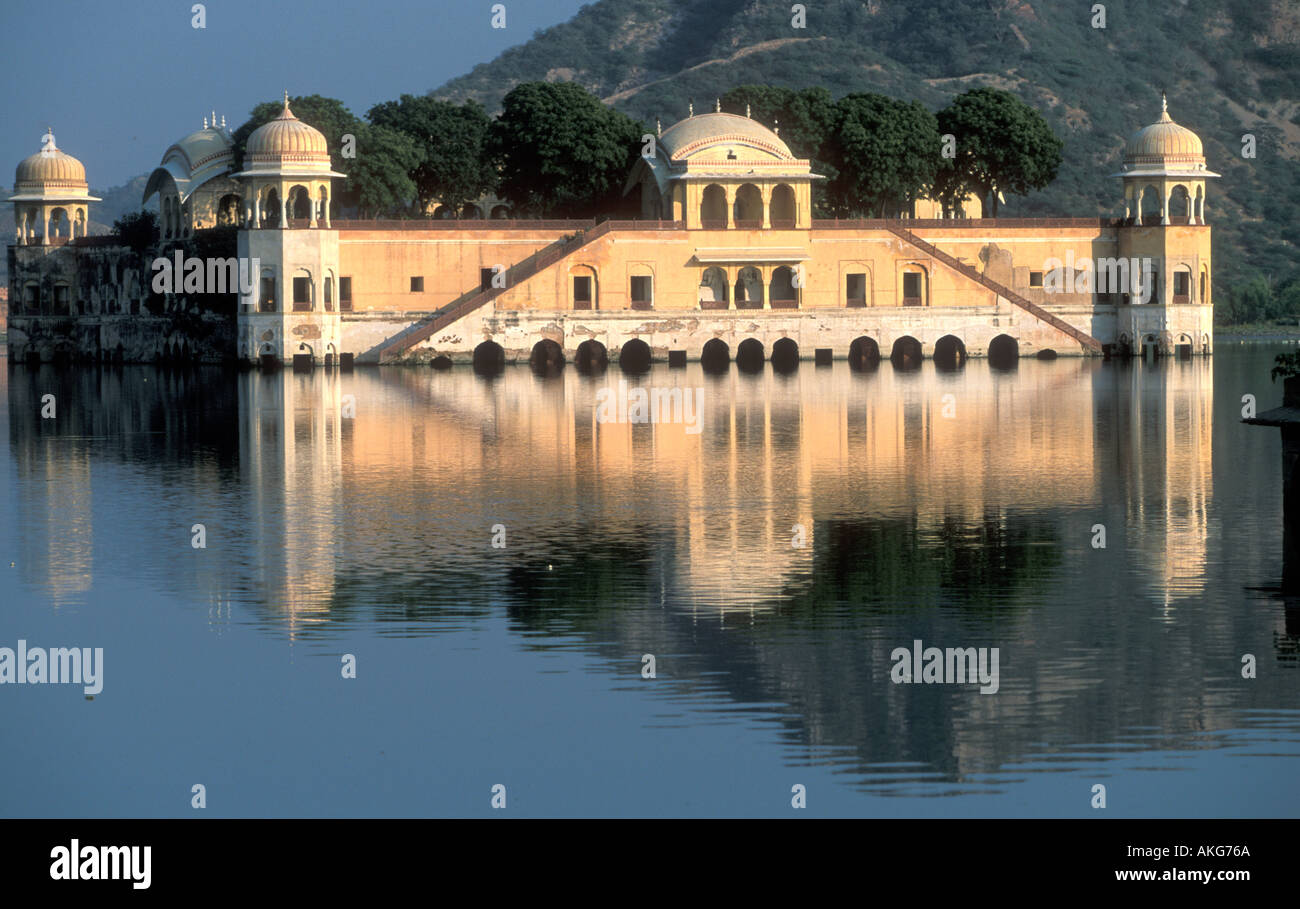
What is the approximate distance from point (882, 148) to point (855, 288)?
236 inches

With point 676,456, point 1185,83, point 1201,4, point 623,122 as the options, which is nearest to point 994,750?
point 676,456

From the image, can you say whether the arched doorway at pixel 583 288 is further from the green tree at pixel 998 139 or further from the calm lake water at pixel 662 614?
the calm lake water at pixel 662 614

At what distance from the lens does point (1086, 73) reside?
124 meters

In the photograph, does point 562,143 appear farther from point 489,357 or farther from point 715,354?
point 715,354

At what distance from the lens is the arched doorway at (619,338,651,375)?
59.9m

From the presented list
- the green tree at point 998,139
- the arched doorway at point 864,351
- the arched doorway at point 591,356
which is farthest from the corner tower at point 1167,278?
the arched doorway at point 591,356

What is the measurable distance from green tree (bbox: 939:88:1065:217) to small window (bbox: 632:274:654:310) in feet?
43.7

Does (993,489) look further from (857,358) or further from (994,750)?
(857,358)

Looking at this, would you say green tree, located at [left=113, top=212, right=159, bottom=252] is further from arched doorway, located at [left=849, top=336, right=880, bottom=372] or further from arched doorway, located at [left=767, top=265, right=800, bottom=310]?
arched doorway, located at [left=849, top=336, right=880, bottom=372]

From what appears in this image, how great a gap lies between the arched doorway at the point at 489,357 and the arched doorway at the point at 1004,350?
14094mm

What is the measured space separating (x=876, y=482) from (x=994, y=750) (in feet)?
47.5

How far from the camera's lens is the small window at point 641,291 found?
60.0 meters

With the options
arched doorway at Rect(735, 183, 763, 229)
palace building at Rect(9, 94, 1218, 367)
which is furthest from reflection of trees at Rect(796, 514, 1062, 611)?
arched doorway at Rect(735, 183, 763, 229)

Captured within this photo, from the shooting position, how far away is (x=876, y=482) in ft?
92.6
